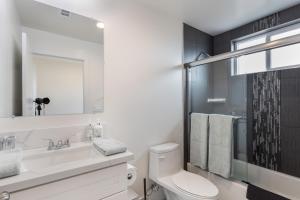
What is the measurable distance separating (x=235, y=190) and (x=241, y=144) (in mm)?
471

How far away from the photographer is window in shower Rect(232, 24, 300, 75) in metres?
2.08

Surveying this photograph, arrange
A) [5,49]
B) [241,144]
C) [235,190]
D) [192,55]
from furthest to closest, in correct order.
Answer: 1. [192,55]
2. [241,144]
3. [235,190]
4. [5,49]

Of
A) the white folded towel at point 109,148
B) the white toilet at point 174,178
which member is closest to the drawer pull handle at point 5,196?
the white folded towel at point 109,148

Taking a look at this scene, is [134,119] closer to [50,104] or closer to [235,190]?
[50,104]

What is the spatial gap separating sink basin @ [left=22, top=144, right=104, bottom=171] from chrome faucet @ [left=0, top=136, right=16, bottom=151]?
0.34ft

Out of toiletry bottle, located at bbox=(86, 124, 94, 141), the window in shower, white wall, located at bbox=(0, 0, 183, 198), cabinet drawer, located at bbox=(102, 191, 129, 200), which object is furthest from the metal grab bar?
cabinet drawer, located at bbox=(102, 191, 129, 200)

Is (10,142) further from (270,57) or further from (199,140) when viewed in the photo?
(270,57)

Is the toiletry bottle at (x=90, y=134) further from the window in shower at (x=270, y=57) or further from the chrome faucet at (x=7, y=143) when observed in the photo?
the window in shower at (x=270, y=57)

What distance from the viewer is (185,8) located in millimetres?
2045

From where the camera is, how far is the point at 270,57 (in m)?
2.28

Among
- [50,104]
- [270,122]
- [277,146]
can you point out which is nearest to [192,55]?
[270,122]

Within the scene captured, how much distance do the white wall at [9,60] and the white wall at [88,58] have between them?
23 cm

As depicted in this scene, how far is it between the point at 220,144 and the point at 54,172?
159 centimetres

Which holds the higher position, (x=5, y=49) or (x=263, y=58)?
(x=263, y=58)
